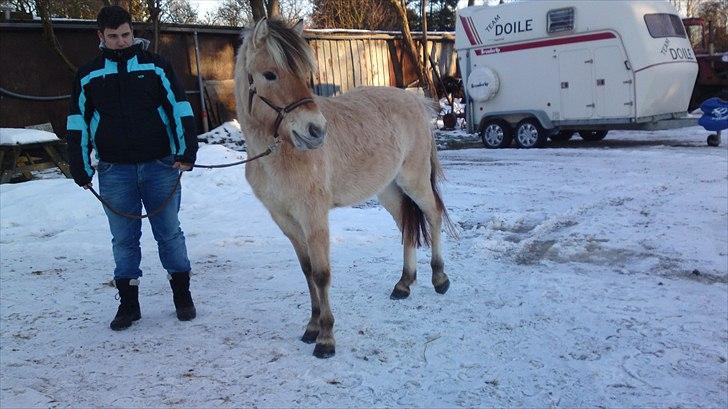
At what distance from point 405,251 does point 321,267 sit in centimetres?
117

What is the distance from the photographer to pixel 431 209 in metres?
4.57

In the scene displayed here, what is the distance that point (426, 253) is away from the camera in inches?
211

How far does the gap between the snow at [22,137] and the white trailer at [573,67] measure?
9965 mm

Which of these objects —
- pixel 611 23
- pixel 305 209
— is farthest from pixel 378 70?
pixel 305 209

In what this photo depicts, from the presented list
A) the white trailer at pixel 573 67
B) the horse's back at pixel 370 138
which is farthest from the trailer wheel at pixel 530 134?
the horse's back at pixel 370 138

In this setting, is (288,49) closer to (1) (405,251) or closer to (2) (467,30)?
(1) (405,251)

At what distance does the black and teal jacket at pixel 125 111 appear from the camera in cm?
349

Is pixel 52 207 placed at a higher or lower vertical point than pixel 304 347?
higher

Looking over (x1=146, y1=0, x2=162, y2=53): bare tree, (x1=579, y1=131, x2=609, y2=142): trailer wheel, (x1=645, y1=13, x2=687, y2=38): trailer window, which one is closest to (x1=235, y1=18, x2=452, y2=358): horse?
(x1=645, y1=13, x2=687, y2=38): trailer window

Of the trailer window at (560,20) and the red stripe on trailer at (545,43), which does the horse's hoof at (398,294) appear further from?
the trailer window at (560,20)

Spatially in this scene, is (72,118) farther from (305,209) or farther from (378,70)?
(378,70)

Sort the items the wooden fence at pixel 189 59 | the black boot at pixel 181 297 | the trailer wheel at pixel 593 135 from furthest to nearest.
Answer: the trailer wheel at pixel 593 135 < the wooden fence at pixel 189 59 < the black boot at pixel 181 297

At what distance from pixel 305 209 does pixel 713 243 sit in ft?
13.3

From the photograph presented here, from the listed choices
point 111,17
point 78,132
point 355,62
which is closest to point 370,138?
point 111,17
